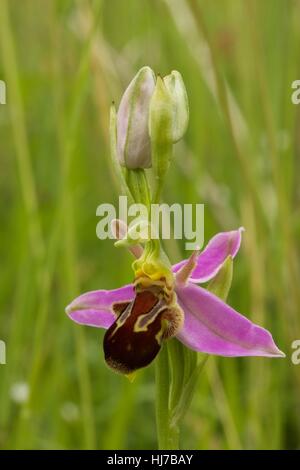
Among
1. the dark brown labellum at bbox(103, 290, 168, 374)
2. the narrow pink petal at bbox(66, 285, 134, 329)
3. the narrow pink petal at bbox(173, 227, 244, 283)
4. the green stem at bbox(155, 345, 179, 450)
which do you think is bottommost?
the green stem at bbox(155, 345, 179, 450)

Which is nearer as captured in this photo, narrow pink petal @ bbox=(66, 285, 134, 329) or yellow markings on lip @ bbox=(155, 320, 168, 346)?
yellow markings on lip @ bbox=(155, 320, 168, 346)

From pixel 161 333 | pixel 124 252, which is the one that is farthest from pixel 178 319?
pixel 124 252

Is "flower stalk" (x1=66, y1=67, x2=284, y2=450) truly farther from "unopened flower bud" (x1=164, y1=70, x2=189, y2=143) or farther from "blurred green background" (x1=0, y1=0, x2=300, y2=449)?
"blurred green background" (x1=0, y1=0, x2=300, y2=449)

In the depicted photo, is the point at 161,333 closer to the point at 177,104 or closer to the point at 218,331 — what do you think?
the point at 218,331

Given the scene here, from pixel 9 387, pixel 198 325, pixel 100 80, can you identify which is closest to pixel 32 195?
pixel 100 80

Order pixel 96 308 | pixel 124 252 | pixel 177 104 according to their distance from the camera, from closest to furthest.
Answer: pixel 177 104, pixel 96 308, pixel 124 252

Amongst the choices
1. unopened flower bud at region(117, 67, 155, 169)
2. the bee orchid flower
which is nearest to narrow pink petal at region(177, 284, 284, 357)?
the bee orchid flower
